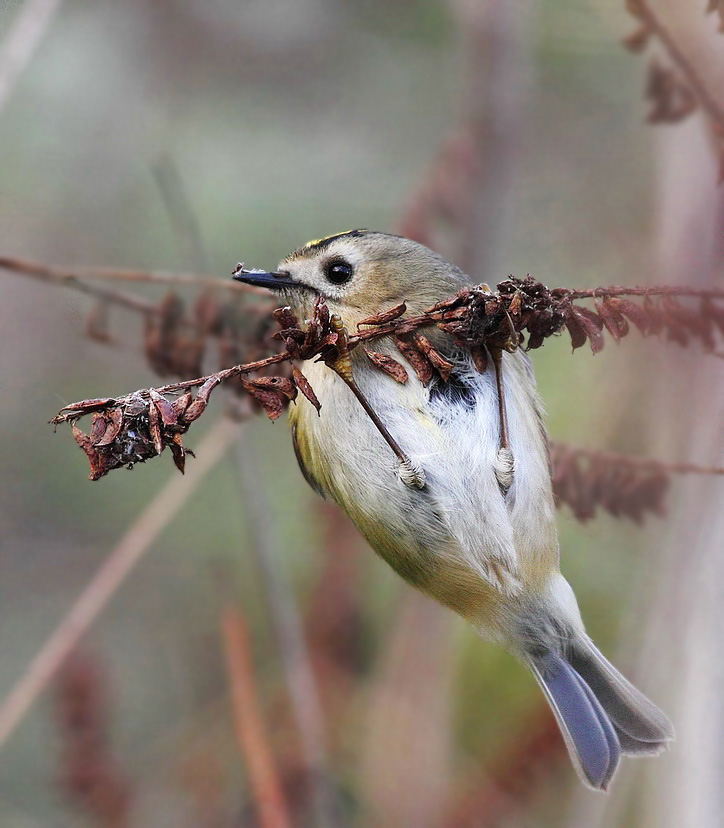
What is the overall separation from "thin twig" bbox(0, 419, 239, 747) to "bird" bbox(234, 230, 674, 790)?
13.0 inches

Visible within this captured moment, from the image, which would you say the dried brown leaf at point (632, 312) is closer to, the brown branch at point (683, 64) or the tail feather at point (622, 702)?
the brown branch at point (683, 64)

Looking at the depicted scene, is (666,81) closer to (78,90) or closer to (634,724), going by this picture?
(634,724)

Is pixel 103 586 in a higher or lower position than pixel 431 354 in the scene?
lower

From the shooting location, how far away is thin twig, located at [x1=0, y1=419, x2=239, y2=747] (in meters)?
2.19

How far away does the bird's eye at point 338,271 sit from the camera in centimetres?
212

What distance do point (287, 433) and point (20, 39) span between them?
6.78ft

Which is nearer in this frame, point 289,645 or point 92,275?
point 92,275

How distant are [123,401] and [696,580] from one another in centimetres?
97

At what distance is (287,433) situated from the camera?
13.0 feet

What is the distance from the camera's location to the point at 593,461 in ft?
6.36

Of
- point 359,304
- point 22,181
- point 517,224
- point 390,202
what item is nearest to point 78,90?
point 22,181

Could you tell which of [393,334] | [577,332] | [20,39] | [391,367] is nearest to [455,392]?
[391,367]

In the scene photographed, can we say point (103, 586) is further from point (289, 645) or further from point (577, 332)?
point (577, 332)

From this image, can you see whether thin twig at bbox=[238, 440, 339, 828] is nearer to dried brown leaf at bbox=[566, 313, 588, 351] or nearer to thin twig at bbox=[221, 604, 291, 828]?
thin twig at bbox=[221, 604, 291, 828]
